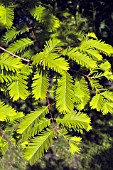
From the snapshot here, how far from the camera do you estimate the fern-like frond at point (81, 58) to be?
1.81m

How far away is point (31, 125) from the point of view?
79.6 inches

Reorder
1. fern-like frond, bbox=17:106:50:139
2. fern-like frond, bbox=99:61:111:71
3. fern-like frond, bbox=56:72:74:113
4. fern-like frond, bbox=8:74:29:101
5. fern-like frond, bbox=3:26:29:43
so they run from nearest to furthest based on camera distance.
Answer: fern-like frond, bbox=56:72:74:113, fern-like frond, bbox=8:74:29:101, fern-like frond, bbox=17:106:50:139, fern-like frond, bbox=99:61:111:71, fern-like frond, bbox=3:26:29:43

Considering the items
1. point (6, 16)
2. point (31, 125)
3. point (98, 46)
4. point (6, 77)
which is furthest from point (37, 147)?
point (6, 16)

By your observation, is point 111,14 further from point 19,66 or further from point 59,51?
point 19,66

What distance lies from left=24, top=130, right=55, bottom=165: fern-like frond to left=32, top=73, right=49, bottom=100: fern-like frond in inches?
10.9

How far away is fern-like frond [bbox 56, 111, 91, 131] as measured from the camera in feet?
6.74

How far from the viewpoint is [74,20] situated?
4.46m

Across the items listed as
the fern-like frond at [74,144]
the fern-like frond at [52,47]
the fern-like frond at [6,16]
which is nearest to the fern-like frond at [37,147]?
the fern-like frond at [74,144]

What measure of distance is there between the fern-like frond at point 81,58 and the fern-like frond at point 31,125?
17.6 inches

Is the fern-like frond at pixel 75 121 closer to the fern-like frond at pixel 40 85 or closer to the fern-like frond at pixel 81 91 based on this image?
the fern-like frond at pixel 81 91

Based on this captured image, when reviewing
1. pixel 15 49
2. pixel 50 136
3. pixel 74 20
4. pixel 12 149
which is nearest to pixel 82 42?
pixel 15 49

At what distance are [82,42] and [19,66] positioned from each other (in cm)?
51

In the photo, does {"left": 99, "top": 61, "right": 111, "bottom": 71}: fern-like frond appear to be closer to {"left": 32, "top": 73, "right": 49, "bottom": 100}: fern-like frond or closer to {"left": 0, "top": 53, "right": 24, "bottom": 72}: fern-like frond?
{"left": 32, "top": 73, "right": 49, "bottom": 100}: fern-like frond

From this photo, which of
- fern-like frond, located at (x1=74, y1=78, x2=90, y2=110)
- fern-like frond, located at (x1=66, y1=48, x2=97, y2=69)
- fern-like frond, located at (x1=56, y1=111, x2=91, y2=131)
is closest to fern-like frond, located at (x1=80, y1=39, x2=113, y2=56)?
fern-like frond, located at (x1=66, y1=48, x2=97, y2=69)
